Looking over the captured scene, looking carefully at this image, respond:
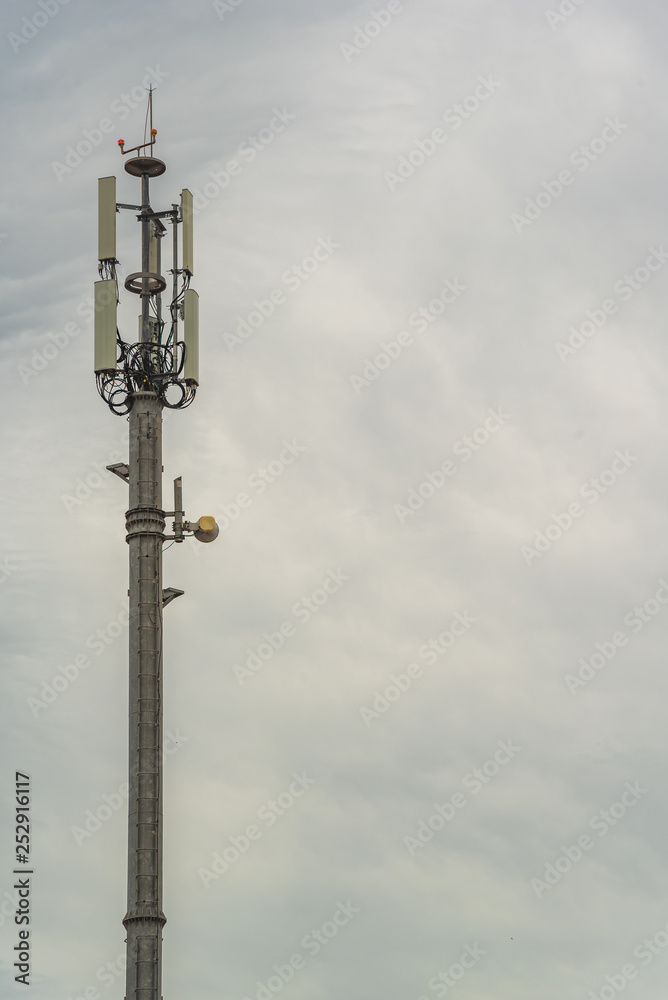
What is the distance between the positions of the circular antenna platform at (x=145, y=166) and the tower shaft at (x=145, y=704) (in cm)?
943

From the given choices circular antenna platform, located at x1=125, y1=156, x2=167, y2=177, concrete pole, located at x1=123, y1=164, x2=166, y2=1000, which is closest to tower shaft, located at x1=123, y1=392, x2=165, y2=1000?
concrete pole, located at x1=123, y1=164, x2=166, y2=1000

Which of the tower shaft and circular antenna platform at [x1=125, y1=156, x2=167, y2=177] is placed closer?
the tower shaft

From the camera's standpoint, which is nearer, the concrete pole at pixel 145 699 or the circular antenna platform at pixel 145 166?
the concrete pole at pixel 145 699

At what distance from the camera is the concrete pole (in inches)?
2463

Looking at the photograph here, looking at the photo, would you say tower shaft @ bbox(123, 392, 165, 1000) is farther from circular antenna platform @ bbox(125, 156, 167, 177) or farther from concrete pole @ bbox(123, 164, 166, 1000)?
circular antenna platform @ bbox(125, 156, 167, 177)

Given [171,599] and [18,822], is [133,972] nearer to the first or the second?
[18,822]

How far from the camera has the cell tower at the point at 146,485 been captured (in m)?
63.0

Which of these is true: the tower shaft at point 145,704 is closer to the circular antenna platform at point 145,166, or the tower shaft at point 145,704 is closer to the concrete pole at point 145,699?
the concrete pole at point 145,699

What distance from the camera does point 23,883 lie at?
66438 millimetres

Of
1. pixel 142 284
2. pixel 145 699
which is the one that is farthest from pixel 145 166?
pixel 145 699

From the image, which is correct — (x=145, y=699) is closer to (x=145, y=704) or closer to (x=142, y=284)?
(x=145, y=704)

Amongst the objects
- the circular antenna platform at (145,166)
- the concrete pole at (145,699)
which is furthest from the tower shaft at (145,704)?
the circular antenna platform at (145,166)

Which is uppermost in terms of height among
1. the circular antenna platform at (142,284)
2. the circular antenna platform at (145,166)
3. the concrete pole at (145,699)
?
the circular antenna platform at (145,166)

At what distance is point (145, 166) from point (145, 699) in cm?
2170
